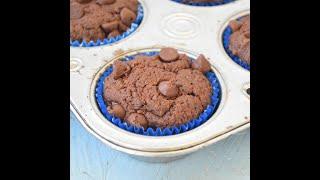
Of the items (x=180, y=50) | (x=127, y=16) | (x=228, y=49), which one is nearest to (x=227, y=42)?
(x=228, y=49)

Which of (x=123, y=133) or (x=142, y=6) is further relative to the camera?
(x=142, y=6)

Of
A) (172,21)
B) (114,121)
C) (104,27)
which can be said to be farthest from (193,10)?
(114,121)

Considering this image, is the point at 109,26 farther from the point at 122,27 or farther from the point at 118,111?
the point at 118,111

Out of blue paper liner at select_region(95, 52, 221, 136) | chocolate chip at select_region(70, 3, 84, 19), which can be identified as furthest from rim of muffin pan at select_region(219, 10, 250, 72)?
chocolate chip at select_region(70, 3, 84, 19)

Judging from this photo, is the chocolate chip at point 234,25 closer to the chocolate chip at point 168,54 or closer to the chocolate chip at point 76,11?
the chocolate chip at point 168,54

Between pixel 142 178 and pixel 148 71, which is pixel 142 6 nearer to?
pixel 148 71

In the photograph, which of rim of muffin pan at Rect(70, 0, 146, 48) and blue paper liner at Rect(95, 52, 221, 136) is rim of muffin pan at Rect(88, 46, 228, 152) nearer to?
blue paper liner at Rect(95, 52, 221, 136)

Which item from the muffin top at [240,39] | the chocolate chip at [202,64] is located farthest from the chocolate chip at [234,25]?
the chocolate chip at [202,64]
